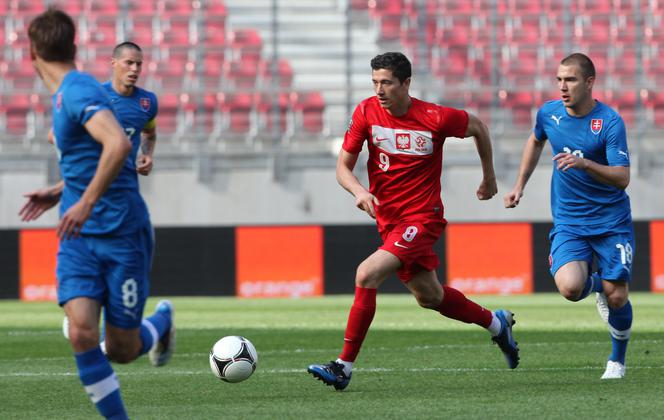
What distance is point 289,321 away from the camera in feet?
44.7

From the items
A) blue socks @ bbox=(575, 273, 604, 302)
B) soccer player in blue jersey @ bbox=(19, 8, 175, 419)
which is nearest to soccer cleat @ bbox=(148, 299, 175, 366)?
soccer player in blue jersey @ bbox=(19, 8, 175, 419)

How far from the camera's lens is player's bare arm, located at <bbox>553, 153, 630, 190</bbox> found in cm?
688

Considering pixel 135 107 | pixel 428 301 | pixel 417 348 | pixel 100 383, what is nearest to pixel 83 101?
pixel 100 383

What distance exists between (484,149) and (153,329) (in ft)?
8.45

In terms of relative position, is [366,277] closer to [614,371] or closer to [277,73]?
[614,371]

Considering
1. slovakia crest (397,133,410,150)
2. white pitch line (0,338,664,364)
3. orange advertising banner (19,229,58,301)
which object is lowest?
orange advertising banner (19,229,58,301)

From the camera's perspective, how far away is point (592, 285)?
24.6 feet

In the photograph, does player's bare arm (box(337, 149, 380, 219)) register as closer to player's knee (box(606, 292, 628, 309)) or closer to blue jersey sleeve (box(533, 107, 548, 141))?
blue jersey sleeve (box(533, 107, 548, 141))

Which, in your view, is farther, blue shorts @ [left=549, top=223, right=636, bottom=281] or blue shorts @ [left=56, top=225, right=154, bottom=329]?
blue shorts @ [left=549, top=223, right=636, bottom=281]

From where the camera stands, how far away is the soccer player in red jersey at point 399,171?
7.15m

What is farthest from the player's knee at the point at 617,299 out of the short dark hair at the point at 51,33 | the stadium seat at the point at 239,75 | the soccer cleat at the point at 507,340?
the stadium seat at the point at 239,75

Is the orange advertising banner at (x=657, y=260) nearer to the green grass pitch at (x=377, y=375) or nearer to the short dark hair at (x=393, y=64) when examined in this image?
the green grass pitch at (x=377, y=375)

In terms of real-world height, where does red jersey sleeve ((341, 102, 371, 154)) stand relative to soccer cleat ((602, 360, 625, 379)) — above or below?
above

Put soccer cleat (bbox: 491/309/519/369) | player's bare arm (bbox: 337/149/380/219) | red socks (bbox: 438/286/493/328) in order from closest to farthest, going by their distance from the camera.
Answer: player's bare arm (bbox: 337/149/380/219) → red socks (bbox: 438/286/493/328) → soccer cleat (bbox: 491/309/519/369)
